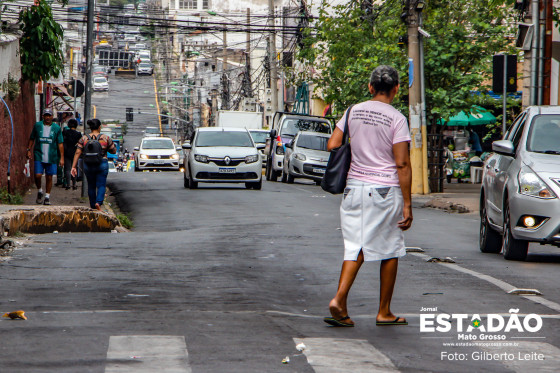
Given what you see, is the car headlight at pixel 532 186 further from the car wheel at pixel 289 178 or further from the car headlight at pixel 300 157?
the car wheel at pixel 289 178

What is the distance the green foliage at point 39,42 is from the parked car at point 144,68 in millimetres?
106394

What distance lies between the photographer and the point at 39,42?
912 inches

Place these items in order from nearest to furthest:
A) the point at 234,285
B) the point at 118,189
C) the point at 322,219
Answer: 1. the point at 234,285
2. the point at 322,219
3. the point at 118,189

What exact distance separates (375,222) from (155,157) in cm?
→ 4091

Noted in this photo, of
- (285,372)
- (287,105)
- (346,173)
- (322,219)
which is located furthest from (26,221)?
(287,105)

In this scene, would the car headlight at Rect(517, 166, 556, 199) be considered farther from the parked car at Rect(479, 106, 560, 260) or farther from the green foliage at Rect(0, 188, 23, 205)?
the green foliage at Rect(0, 188, 23, 205)

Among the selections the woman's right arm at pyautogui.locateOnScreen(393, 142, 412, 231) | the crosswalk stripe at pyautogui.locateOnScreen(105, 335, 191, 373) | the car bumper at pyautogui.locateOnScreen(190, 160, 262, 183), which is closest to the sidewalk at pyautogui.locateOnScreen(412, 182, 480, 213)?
the car bumper at pyautogui.locateOnScreen(190, 160, 262, 183)

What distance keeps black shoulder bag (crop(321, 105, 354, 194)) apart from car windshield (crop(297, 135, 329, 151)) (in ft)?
86.6

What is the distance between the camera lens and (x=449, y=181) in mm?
35250

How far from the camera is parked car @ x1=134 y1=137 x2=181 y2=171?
47062 millimetres

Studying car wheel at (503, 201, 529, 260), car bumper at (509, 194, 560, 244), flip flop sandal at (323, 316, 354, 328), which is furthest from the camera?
car wheel at (503, 201, 529, 260)

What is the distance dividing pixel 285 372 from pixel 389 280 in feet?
6.10

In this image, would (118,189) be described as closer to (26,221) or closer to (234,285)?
(26,221)

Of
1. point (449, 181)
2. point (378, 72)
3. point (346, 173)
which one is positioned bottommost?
point (449, 181)
